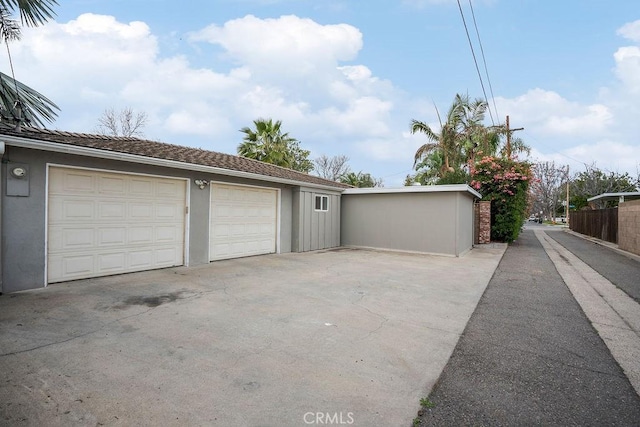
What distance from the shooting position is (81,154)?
225 inches

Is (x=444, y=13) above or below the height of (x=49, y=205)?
above

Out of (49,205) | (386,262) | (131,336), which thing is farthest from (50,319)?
(386,262)

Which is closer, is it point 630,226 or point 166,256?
point 166,256

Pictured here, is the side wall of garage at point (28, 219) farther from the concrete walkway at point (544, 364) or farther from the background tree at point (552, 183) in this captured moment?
the background tree at point (552, 183)

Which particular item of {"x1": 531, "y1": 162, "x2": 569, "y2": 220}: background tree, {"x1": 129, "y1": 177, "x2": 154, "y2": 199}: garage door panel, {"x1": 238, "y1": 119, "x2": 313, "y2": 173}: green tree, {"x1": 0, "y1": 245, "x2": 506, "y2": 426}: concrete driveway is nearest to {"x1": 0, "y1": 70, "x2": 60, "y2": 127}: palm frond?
{"x1": 129, "y1": 177, "x2": 154, "y2": 199}: garage door panel

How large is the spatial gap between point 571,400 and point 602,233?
20.9 metres

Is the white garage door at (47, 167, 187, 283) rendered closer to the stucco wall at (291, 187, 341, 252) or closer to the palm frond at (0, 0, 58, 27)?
the palm frond at (0, 0, 58, 27)

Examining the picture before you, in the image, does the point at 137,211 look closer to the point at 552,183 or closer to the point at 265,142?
the point at 265,142

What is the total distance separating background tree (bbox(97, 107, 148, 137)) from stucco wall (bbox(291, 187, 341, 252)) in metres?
17.4

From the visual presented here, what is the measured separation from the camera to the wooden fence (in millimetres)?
16219

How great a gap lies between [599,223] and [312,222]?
18.0 m

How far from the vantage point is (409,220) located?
11.4 metres

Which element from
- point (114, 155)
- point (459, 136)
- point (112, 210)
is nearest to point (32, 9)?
point (114, 155)

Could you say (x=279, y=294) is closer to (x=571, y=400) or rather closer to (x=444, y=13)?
(x=571, y=400)
